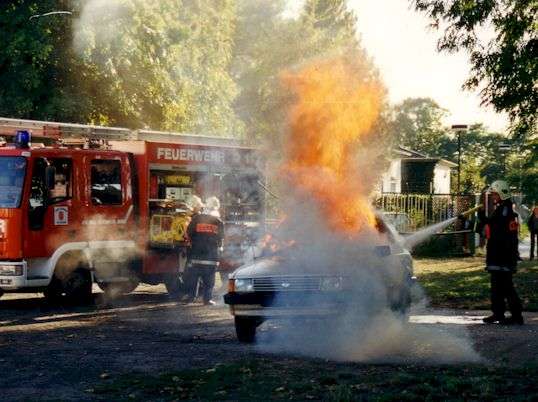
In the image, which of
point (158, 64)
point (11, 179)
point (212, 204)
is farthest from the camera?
point (158, 64)

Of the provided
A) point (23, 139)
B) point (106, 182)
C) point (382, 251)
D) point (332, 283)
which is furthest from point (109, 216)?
point (332, 283)

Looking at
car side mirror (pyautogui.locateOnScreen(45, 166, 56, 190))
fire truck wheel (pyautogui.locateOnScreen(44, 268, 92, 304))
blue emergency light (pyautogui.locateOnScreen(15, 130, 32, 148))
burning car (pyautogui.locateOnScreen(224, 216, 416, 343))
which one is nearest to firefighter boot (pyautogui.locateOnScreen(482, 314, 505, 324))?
burning car (pyautogui.locateOnScreen(224, 216, 416, 343))

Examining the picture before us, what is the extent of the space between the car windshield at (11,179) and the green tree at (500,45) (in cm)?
805

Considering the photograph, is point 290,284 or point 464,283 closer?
point 290,284

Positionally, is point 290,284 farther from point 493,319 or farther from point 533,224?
point 533,224

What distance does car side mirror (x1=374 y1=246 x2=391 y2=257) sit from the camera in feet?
38.4

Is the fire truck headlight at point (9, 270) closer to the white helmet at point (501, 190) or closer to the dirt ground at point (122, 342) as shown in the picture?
the dirt ground at point (122, 342)

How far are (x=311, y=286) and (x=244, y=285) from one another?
827 mm

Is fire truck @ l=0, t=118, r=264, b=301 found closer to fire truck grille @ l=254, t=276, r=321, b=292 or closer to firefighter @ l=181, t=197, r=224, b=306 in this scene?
firefighter @ l=181, t=197, r=224, b=306

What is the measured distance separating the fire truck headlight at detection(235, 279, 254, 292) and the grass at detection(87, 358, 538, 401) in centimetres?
159

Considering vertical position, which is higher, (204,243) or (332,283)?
(204,243)

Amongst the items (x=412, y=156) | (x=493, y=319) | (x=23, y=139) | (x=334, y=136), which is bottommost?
(x=493, y=319)

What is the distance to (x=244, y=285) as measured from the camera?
1116cm

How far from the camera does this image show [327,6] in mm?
64750
